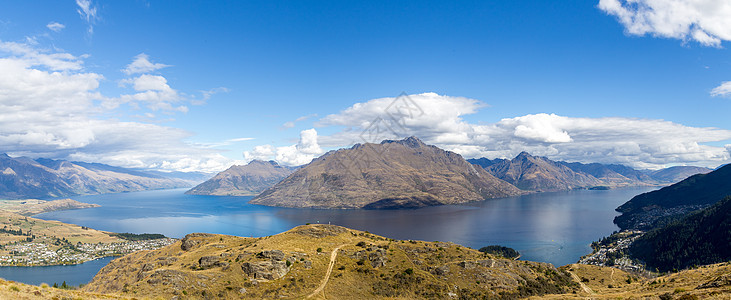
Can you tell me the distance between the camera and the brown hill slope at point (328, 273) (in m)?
79.9

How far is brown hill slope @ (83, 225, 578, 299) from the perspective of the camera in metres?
79.9

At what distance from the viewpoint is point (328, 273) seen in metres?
91.0

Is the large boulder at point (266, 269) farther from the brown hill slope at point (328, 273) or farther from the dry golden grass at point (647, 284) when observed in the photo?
the dry golden grass at point (647, 284)

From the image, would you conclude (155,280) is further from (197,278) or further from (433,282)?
(433,282)

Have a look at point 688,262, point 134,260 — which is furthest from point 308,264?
point 688,262

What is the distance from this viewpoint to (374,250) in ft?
349

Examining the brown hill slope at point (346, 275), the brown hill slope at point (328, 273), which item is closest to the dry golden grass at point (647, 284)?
the brown hill slope at point (346, 275)

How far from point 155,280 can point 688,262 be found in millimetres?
263344

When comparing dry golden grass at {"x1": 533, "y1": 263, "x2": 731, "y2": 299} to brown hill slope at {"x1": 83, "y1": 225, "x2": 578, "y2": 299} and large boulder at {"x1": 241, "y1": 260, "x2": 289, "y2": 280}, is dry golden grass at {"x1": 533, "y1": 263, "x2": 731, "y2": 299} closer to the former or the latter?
brown hill slope at {"x1": 83, "y1": 225, "x2": 578, "y2": 299}

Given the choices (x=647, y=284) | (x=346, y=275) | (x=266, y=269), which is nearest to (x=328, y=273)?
(x=346, y=275)

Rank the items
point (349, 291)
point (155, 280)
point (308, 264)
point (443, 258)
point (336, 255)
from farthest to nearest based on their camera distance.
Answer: point (443, 258)
point (336, 255)
point (308, 264)
point (349, 291)
point (155, 280)

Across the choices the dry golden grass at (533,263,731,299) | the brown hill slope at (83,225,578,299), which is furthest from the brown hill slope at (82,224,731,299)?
the dry golden grass at (533,263,731,299)

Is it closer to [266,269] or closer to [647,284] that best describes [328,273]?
[266,269]

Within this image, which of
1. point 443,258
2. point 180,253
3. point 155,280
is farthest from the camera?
point 180,253
